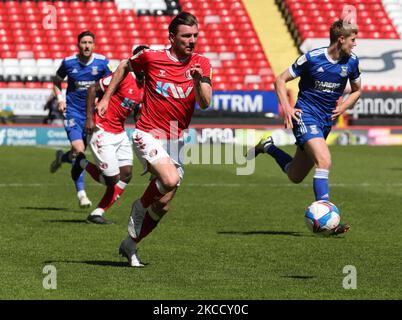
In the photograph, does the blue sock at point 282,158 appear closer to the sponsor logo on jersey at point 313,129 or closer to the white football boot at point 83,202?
the sponsor logo on jersey at point 313,129

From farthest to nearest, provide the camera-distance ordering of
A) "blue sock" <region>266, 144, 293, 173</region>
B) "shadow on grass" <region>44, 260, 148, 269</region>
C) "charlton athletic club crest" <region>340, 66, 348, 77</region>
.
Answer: "blue sock" <region>266, 144, 293, 173</region>, "charlton athletic club crest" <region>340, 66, 348, 77</region>, "shadow on grass" <region>44, 260, 148, 269</region>

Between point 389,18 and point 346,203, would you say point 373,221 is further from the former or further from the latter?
point 389,18

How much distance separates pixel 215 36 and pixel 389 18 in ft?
25.4

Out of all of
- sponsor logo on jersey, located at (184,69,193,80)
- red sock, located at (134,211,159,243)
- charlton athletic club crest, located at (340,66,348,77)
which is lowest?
red sock, located at (134,211,159,243)

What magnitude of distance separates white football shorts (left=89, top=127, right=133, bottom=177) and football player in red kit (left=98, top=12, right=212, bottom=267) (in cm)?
402

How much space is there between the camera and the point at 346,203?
54.2ft

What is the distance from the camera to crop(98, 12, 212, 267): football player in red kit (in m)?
9.64

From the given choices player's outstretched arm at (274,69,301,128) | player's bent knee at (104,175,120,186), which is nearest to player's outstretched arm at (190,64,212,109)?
player's outstretched arm at (274,69,301,128)

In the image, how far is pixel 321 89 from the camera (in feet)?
39.6

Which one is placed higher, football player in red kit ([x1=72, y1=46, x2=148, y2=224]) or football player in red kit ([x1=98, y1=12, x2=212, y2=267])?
football player in red kit ([x1=72, y1=46, x2=148, y2=224])

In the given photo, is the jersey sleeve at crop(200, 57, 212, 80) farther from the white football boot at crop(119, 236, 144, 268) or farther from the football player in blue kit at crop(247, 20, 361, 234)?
the football player in blue kit at crop(247, 20, 361, 234)

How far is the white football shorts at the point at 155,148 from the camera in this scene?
31.6ft

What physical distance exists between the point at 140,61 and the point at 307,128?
9.26 ft
